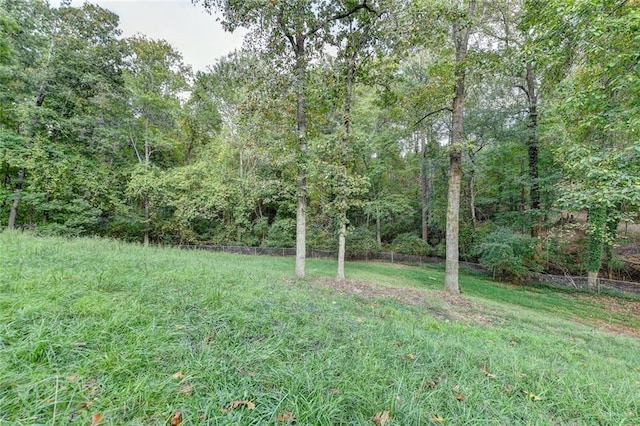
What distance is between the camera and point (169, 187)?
15.6m

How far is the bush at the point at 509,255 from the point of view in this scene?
Result: 11.3 m

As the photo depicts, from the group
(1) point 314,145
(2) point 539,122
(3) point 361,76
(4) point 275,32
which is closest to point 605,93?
(3) point 361,76

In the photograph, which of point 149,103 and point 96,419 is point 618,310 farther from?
point 149,103

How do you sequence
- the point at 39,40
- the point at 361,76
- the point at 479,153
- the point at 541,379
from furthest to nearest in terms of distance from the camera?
the point at 479,153
the point at 39,40
the point at 361,76
the point at 541,379

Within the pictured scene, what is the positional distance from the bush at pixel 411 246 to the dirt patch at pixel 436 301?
8.85 metres

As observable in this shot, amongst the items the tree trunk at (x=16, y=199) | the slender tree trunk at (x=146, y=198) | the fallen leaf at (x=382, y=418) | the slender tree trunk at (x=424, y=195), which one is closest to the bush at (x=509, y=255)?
the slender tree trunk at (x=424, y=195)

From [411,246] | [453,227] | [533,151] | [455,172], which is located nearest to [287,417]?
[453,227]

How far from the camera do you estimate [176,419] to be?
1.40 meters

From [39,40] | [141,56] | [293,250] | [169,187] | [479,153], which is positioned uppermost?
[141,56]

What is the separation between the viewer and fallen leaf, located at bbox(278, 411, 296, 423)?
1492mm

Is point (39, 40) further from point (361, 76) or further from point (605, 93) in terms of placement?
point (605, 93)

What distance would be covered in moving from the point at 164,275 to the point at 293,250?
1272cm

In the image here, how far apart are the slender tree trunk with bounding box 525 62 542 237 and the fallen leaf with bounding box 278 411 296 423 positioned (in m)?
14.1

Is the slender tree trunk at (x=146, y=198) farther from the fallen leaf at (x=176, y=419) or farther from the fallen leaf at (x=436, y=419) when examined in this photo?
Answer: the fallen leaf at (x=436, y=419)
